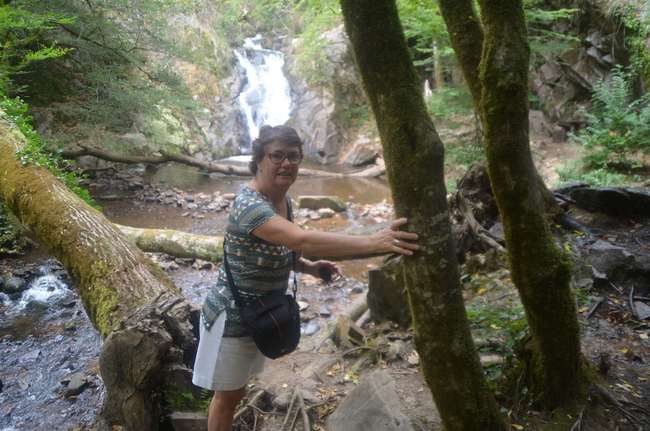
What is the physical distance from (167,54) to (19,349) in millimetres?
10206

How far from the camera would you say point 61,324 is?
4.68 metres

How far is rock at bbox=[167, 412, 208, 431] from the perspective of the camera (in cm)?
262

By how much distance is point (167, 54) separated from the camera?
11812 millimetres

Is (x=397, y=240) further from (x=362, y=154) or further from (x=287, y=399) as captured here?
(x=362, y=154)

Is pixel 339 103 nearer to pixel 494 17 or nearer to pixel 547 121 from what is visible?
pixel 547 121

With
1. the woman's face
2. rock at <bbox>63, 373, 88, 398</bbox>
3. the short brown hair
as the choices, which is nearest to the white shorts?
the woman's face

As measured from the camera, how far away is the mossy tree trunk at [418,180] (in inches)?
61.6

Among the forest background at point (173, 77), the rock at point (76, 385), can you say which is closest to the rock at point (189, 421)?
the rock at point (76, 385)

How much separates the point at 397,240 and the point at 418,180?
0.90 ft

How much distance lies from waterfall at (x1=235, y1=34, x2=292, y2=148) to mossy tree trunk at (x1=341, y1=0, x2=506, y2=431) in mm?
20414

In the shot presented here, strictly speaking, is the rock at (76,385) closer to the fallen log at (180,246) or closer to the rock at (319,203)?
the fallen log at (180,246)

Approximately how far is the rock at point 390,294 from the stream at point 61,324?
1322mm

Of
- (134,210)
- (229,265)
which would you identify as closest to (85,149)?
(134,210)

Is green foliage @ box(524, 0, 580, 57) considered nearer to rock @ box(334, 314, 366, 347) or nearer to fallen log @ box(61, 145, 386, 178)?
rock @ box(334, 314, 366, 347)
